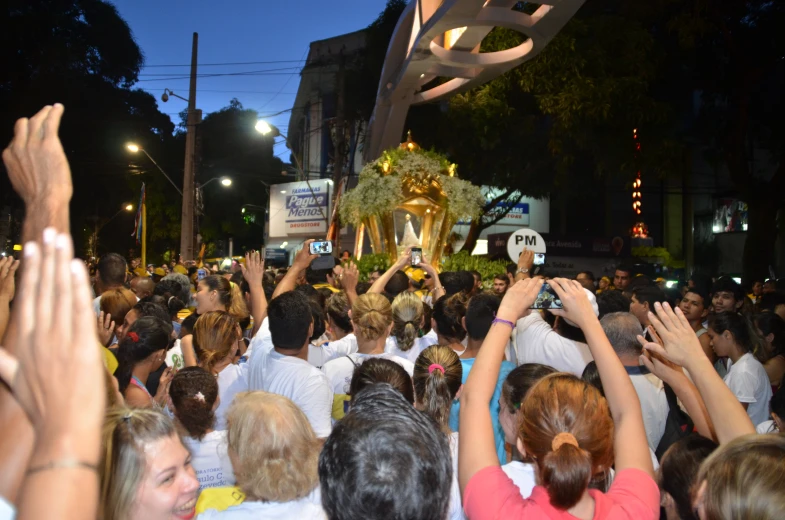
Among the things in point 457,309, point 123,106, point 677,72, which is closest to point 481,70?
point 677,72

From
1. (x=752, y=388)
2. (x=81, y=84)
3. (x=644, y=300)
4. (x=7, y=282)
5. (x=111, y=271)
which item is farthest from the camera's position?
(x=81, y=84)

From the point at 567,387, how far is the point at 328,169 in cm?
3401

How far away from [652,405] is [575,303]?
1421 millimetres

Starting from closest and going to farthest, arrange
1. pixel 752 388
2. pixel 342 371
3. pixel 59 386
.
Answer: pixel 59 386
pixel 342 371
pixel 752 388

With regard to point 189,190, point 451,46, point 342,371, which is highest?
point 451,46

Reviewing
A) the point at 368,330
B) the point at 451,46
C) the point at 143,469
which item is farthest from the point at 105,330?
the point at 451,46

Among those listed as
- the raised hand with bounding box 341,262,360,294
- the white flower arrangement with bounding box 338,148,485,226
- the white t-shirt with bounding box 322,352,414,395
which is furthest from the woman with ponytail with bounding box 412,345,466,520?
the white flower arrangement with bounding box 338,148,485,226

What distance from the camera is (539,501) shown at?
6.98ft

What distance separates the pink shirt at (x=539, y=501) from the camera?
6.84 ft

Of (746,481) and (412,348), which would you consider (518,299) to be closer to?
(746,481)

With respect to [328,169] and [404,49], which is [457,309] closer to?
[404,49]

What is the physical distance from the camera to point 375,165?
13539 millimetres

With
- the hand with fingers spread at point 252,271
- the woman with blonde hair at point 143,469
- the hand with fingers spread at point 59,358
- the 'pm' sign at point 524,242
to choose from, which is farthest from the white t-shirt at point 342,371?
the hand with fingers spread at point 59,358

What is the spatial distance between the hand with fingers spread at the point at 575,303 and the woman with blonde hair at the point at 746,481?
0.83 metres
